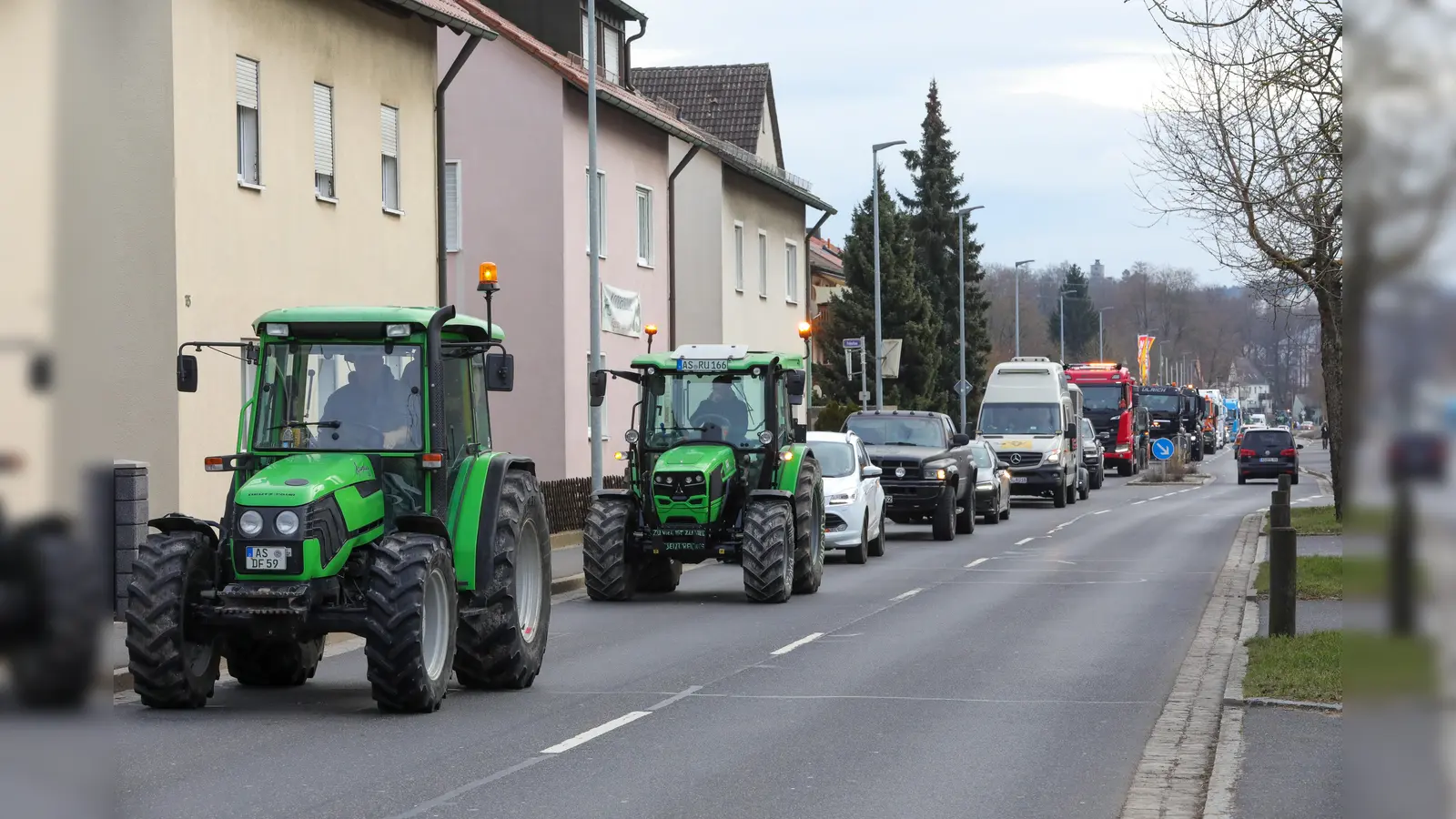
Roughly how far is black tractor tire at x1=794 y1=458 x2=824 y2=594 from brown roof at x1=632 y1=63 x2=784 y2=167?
120ft

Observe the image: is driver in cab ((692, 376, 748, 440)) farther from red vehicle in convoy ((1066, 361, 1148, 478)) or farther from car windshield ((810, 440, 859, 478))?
red vehicle in convoy ((1066, 361, 1148, 478))

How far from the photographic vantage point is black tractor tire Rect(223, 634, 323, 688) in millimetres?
13078

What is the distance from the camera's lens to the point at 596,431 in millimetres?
27516

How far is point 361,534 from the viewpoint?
11.8m

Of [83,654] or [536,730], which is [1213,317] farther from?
[83,654]

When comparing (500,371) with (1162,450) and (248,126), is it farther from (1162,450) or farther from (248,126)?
(1162,450)

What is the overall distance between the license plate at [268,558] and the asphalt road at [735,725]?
0.96 m

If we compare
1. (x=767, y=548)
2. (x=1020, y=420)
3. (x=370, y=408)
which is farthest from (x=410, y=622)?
(x=1020, y=420)

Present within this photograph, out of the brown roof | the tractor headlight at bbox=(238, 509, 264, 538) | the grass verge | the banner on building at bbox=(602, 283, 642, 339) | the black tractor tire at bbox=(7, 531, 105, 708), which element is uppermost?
the brown roof

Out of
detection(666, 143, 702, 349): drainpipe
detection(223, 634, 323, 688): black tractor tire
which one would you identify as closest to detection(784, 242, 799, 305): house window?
detection(666, 143, 702, 349): drainpipe

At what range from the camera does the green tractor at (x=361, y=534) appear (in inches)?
439

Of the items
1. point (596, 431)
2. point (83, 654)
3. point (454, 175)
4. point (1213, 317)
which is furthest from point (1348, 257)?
point (1213, 317)

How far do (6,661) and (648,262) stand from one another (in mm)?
40249

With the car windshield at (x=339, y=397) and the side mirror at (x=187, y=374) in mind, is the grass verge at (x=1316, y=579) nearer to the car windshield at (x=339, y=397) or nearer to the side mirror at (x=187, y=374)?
the car windshield at (x=339, y=397)
